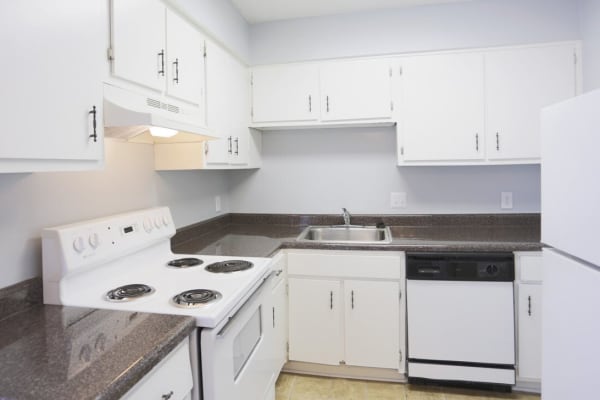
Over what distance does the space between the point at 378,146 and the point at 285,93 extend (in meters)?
0.83

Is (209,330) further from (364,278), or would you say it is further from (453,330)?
(453,330)

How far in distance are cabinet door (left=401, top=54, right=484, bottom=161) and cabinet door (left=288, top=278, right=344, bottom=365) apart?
109 centimetres

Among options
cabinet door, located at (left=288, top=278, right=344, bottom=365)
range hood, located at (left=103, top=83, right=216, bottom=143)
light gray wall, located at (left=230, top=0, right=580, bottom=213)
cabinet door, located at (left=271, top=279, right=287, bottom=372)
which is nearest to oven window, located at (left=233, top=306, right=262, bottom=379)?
cabinet door, located at (left=271, top=279, right=287, bottom=372)

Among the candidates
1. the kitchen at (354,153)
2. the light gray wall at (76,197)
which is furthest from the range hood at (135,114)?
the kitchen at (354,153)

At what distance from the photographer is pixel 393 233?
8.18ft

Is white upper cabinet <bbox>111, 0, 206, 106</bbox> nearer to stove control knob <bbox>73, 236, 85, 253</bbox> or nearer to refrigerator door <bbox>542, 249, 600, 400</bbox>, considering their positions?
stove control knob <bbox>73, 236, 85, 253</bbox>

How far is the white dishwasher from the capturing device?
203cm

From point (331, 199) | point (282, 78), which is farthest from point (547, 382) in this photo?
point (282, 78)

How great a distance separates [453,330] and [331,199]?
128 centimetres

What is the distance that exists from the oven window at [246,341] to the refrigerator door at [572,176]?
1.21 m

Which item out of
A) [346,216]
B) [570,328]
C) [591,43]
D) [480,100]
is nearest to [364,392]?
[346,216]

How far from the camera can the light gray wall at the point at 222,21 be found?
184cm

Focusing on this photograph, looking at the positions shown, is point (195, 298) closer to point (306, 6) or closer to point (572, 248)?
point (572, 248)

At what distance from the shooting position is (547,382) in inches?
50.8
